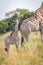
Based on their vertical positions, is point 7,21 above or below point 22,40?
below

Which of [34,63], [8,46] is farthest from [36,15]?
[34,63]

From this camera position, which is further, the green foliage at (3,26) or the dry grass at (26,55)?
the green foliage at (3,26)

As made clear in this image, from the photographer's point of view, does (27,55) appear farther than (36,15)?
No

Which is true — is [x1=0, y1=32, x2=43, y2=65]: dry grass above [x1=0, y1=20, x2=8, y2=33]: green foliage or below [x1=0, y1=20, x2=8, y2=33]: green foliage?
above

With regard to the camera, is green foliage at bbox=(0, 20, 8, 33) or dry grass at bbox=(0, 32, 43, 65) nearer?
dry grass at bbox=(0, 32, 43, 65)

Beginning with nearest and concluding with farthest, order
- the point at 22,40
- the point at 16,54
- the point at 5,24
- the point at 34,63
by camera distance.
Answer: the point at 34,63 < the point at 16,54 < the point at 22,40 < the point at 5,24

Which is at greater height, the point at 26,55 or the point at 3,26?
the point at 26,55

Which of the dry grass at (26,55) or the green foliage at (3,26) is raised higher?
the dry grass at (26,55)

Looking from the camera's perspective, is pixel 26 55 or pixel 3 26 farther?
pixel 3 26

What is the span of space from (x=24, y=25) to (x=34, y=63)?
1703mm

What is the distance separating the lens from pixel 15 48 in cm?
1148

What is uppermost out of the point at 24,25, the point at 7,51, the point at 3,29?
the point at 24,25

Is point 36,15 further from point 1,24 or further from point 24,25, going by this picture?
point 1,24

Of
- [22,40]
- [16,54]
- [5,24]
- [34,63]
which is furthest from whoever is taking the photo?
[5,24]
